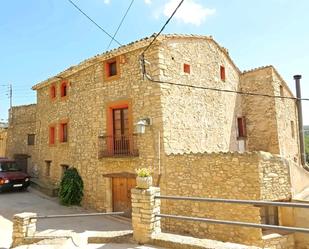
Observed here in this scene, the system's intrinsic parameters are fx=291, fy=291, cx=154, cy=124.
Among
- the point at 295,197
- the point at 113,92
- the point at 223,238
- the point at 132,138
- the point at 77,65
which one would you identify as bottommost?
the point at 223,238

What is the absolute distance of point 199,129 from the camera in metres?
12.8

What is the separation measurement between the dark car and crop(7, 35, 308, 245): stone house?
4.74ft

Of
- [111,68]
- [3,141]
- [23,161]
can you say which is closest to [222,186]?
[111,68]

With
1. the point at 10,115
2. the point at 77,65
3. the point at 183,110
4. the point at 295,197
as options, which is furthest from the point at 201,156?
the point at 10,115

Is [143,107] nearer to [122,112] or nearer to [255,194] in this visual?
[122,112]

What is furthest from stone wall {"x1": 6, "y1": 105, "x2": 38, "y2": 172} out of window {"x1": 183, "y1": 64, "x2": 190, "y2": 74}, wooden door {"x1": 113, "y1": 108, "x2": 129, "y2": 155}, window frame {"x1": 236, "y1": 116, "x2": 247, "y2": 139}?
window frame {"x1": 236, "y1": 116, "x2": 247, "y2": 139}

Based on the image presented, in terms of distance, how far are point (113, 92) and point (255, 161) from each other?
271 inches

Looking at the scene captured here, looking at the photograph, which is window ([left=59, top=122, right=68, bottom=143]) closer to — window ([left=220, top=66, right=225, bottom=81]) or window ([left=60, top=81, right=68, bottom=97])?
window ([left=60, top=81, right=68, bottom=97])

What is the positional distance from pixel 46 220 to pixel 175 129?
20.9 ft

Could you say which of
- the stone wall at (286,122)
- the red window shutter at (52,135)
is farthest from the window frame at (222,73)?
the red window shutter at (52,135)

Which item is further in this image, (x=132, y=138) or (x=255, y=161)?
(x=132, y=138)

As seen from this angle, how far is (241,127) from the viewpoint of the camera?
53.0 feet

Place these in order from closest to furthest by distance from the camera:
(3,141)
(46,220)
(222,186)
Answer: (222,186) < (46,220) < (3,141)

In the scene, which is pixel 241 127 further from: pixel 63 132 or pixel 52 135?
pixel 52 135
